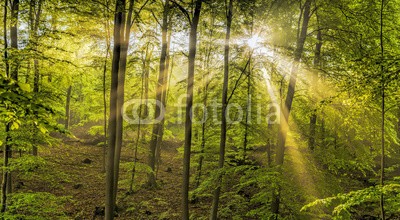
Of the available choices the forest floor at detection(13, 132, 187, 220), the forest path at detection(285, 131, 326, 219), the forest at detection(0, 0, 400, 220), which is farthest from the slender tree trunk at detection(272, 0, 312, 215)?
the forest floor at detection(13, 132, 187, 220)

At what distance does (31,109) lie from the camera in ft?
8.98

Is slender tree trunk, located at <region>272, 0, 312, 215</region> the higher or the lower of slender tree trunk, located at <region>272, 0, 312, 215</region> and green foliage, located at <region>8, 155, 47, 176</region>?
the higher

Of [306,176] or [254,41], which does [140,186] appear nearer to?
[306,176]

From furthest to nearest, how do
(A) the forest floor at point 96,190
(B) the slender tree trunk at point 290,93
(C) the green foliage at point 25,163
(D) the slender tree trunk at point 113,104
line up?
(A) the forest floor at point 96,190 < (B) the slender tree trunk at point 290,93 < (D) the slender tree trunk at point 113,104 < (C) the green foliage at point 25,163

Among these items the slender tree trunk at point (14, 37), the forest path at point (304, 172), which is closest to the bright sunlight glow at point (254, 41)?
the forest path at point (304, 172)

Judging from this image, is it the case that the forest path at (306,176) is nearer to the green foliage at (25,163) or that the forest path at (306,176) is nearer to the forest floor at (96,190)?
the forest floor at (96,190)

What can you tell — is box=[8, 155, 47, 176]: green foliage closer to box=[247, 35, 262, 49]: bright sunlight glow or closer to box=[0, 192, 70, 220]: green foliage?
box=[0, 192, 70, 220]: green foliage

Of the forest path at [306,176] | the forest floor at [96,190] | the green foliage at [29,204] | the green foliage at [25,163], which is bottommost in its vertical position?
the forest floor at [96,190]

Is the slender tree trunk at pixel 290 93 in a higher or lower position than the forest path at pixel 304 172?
higher

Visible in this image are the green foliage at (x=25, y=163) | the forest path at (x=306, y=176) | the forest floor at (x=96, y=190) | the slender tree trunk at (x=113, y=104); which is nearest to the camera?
the green foliage at (x=25, y=163)

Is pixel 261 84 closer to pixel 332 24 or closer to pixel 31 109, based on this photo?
pixel 332 24

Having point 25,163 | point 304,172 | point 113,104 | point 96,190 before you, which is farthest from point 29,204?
point 304,172

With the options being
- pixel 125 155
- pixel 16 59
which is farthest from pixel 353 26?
pixel 125 155

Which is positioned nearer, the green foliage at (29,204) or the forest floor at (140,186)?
the green foliage at (29,204)
